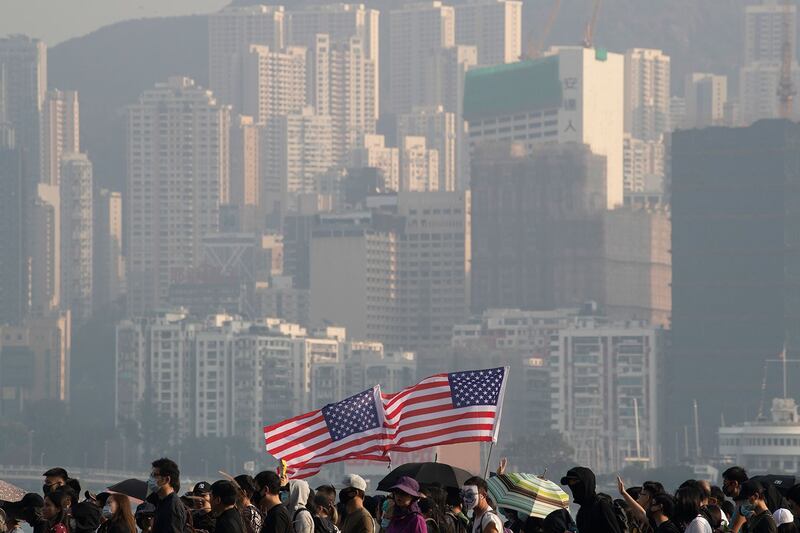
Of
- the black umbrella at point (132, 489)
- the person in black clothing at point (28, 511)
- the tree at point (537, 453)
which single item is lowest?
the tree at point (537, 453)

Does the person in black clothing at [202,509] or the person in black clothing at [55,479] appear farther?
the person in black clothing at [55,479]

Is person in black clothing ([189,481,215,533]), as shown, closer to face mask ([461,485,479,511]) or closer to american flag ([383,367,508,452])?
face mask ([461,485,479,511])

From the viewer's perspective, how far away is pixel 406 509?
18.6 meters

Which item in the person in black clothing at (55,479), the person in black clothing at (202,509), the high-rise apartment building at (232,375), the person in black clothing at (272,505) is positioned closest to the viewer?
the person in black clothing at (272,505)

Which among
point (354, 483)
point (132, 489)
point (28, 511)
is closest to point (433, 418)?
point (132, 489)

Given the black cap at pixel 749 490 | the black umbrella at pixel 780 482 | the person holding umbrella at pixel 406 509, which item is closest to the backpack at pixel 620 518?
the black cap at pixel 749 490

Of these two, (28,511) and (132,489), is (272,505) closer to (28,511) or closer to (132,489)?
(132,489)

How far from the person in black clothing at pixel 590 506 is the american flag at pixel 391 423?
204 inches

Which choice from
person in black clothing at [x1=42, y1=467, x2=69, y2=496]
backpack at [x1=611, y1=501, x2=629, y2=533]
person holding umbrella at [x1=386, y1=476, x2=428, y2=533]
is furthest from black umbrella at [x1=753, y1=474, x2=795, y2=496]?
person in black clothing at [x1=42, y1=467, x2=69, y2=496]

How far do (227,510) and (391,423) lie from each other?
6159mm

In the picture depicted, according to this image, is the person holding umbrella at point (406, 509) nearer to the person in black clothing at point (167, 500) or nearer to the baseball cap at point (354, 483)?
the baseball cap at point (354, 483)

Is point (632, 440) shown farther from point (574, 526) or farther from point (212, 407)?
point (574, 526)

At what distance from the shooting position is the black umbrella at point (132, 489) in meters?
20.2

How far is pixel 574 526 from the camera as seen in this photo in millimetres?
19375
